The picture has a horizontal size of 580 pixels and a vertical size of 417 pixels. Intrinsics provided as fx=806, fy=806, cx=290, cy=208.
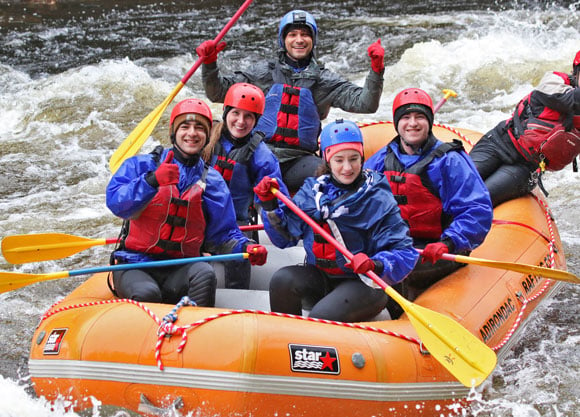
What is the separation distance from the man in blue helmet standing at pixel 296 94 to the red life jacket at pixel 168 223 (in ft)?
3.93

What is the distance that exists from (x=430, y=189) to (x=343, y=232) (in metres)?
0.64

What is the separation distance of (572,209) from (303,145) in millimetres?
2614

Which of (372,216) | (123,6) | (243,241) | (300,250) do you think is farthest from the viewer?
(123,6)

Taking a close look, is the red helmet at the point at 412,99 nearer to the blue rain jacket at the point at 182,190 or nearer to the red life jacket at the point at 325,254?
the red life jacket at the point at 325,254

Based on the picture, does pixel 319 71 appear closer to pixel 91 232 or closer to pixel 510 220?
pixel 510 220

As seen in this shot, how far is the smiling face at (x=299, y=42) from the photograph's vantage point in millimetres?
4773

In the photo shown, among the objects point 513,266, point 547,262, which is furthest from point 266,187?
point 547,262

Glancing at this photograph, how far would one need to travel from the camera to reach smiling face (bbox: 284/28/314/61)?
477 centimetres

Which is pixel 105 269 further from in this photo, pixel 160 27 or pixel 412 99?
pixel 160 27

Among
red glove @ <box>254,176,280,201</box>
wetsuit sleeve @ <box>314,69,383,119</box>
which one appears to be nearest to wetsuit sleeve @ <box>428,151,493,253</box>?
red glove @ <box>254,176,280,201</box>

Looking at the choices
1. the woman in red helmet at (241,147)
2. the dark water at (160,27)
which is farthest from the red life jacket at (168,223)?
the dark water at (160,27)

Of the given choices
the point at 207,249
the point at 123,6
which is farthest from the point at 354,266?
the point at 123,6

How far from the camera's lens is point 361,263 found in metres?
3.33

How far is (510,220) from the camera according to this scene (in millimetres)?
4516
